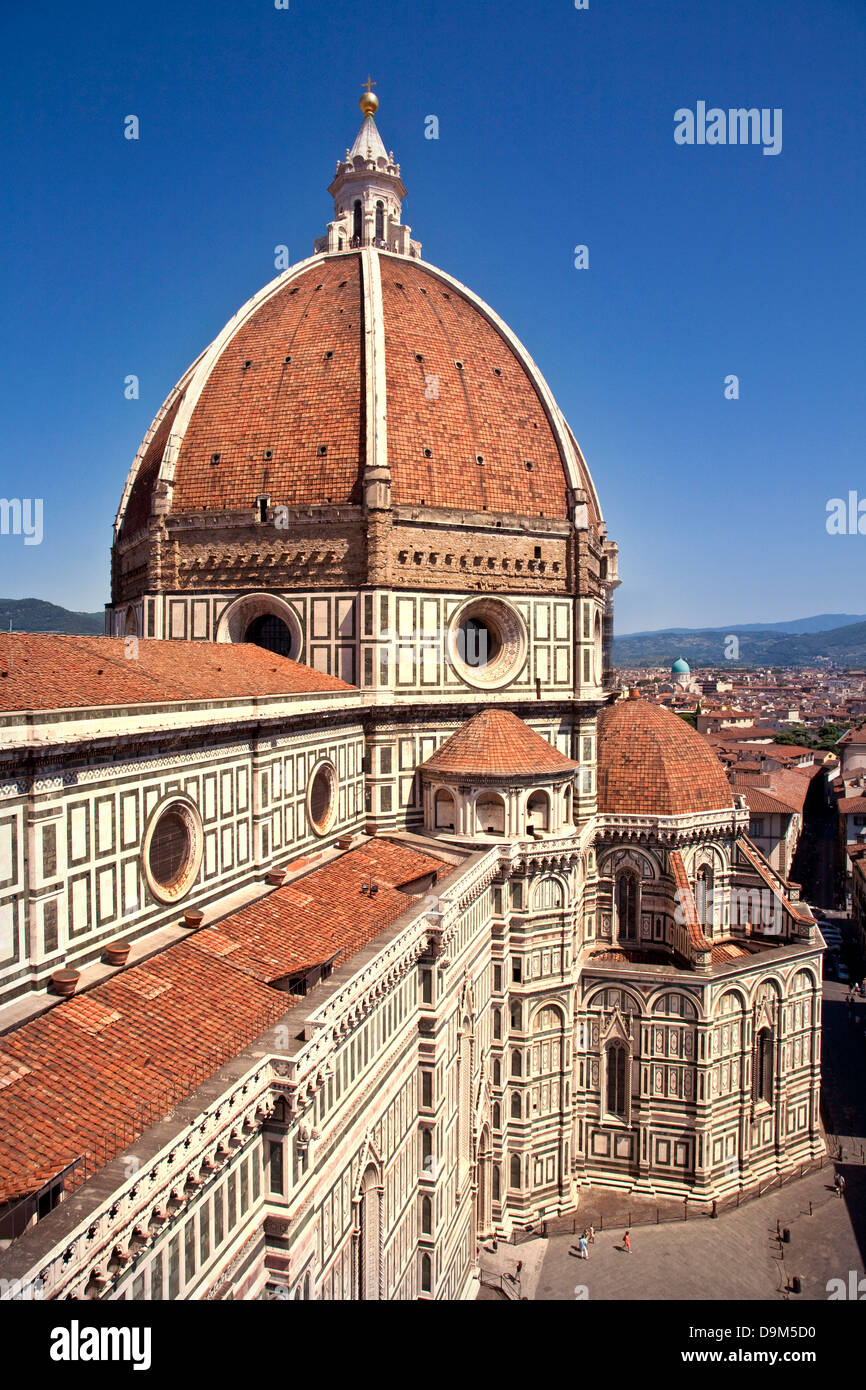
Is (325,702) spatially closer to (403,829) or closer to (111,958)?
(403,829)

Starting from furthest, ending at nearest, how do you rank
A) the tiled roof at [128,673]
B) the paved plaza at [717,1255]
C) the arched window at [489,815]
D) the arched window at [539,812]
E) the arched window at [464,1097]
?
the arched window at [539,812] → the arched window at [489,815] → the paved plaza at [717,1255] → the arched window at [464,1097] → the tiled roof at [128,673]

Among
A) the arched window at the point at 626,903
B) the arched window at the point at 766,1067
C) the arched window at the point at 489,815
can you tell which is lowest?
the arched window at the point at 766,1067

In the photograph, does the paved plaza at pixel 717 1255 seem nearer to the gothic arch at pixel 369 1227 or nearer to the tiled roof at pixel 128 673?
the gothic arch at pixel 369 1227

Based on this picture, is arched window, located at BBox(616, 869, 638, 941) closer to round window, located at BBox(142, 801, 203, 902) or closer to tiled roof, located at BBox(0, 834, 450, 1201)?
tiled roof, located at BBox(0, 834, 450, 1201)

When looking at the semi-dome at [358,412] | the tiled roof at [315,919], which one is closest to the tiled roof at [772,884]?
the semi-dome at [358,412]
